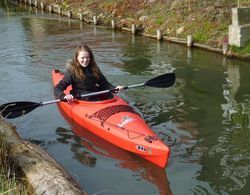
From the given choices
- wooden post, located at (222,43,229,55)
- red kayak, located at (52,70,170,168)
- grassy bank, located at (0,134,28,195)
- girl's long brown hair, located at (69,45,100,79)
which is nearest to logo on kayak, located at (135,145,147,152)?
red kayak, located at (52,70,170,168)

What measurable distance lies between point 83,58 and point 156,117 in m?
2.08

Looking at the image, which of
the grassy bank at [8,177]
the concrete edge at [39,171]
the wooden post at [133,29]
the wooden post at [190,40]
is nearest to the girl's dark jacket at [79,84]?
the concrete edge at [39,171]

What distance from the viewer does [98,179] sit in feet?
23.9

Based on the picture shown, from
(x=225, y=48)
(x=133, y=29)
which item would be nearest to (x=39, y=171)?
(x=225, y=48)

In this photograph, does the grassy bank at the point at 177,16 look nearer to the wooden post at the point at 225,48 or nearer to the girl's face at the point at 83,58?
the wooden post at the point at 225,48

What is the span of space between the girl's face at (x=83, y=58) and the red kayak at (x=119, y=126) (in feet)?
2.44

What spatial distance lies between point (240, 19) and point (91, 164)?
9.21 m

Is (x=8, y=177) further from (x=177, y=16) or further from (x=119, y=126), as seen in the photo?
(x=177, y=16)

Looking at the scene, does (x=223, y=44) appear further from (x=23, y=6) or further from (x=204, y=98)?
(x=23, y=6)

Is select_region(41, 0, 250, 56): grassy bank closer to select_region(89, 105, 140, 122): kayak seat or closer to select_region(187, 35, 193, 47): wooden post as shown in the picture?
select_region(187, 35, 193, 47): wooden post

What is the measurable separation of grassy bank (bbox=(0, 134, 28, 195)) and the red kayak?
2087 mm

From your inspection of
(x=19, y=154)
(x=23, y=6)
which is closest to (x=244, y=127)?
(x=19, y=154)

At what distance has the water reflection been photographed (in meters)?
7.29

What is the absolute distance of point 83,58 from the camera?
29.0 ft
